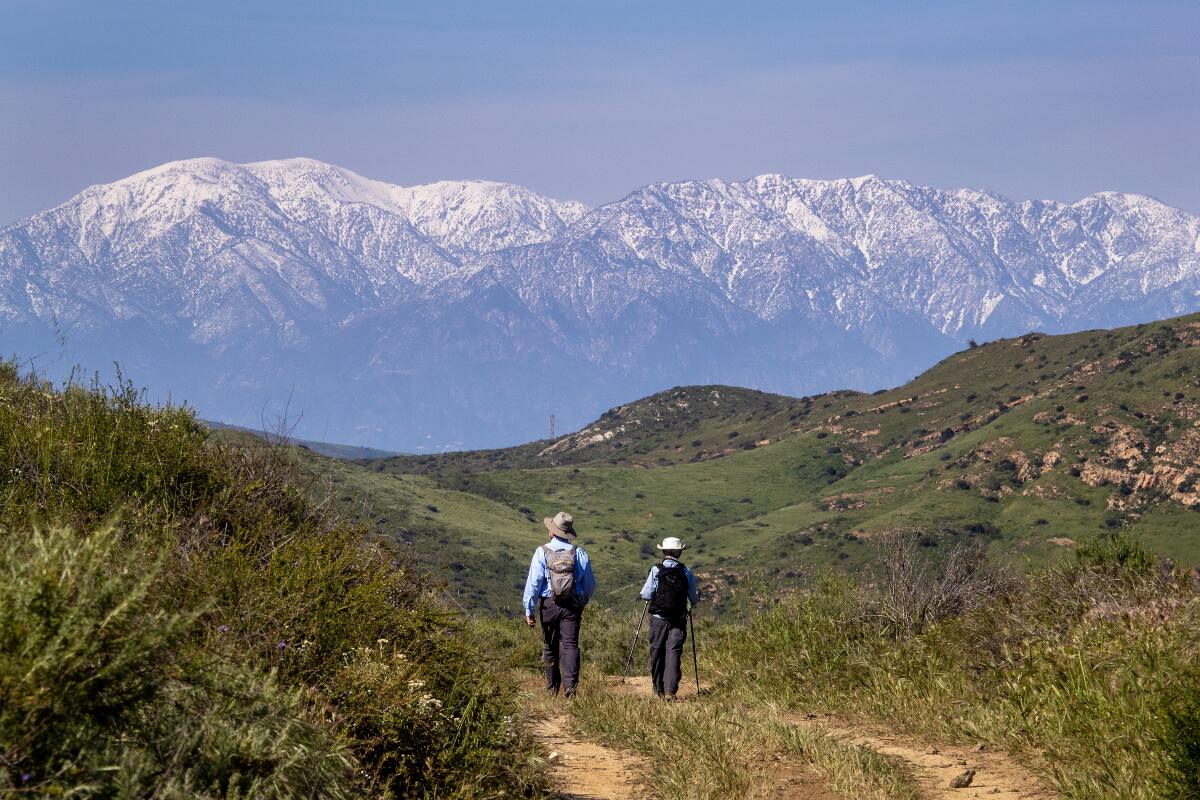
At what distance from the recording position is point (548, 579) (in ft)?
44.7

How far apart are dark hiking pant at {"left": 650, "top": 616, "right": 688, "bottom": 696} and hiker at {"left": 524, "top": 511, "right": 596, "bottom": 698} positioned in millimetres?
979

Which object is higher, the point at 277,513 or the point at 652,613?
the point at 277,513

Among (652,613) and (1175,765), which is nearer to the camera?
(1175,765)

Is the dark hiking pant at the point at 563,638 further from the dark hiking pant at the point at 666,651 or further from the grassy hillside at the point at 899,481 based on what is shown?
the grassy hillside at the point at 899,481

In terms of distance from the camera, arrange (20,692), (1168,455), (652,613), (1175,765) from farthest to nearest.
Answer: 1. (1168,455)
2. (652,613)
3. (1175,765)
4. (20,692)

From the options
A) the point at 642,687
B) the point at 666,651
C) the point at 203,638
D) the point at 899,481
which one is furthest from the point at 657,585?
the point at 899,481

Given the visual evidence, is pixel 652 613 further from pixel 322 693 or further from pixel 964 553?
pixel 322 693

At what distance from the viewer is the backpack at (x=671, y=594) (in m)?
14.0

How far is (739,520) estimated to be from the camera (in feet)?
495

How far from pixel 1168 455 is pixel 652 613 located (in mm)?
105628

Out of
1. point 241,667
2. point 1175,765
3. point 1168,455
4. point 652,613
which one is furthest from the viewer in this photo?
point 1168,455

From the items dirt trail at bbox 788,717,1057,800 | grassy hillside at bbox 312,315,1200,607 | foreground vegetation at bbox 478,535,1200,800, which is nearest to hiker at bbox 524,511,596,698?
foreground vegetation at bbox 478,535,1200,800

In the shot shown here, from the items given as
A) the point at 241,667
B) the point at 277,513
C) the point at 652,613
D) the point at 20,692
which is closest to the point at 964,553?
the point at 652,613

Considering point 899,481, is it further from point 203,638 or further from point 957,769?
point 203,638
